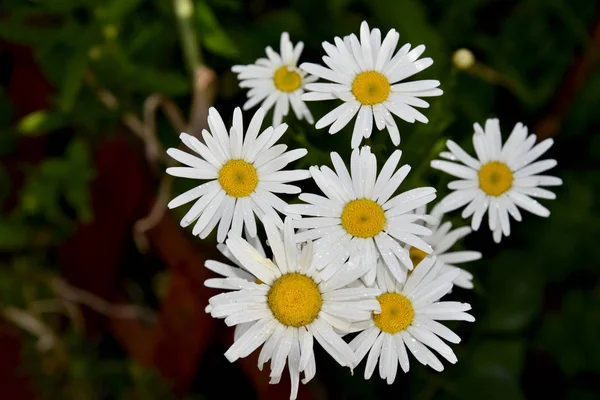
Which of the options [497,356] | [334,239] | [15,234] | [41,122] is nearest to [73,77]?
[41,122]

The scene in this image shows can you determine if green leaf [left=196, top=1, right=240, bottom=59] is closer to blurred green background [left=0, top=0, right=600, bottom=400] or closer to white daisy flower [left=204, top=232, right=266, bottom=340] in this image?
blurred green background [left=0, top=0, right=600, bottom=400]

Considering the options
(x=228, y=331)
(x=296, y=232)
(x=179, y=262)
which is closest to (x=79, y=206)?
(x=179, y=262)

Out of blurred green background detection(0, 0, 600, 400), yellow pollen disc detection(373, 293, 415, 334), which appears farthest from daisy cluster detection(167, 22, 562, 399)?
blurred green background detection(0, 0, 600, 400)

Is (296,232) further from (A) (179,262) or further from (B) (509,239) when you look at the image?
(B) (509,239)

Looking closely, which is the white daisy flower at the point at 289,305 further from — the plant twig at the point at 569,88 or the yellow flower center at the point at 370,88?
the plant twig at the point at 569,88

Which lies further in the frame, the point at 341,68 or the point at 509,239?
the point at 509,239

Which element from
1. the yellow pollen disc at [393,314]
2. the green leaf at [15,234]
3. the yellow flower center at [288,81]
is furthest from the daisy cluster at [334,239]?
the green leaf at [15,234]
